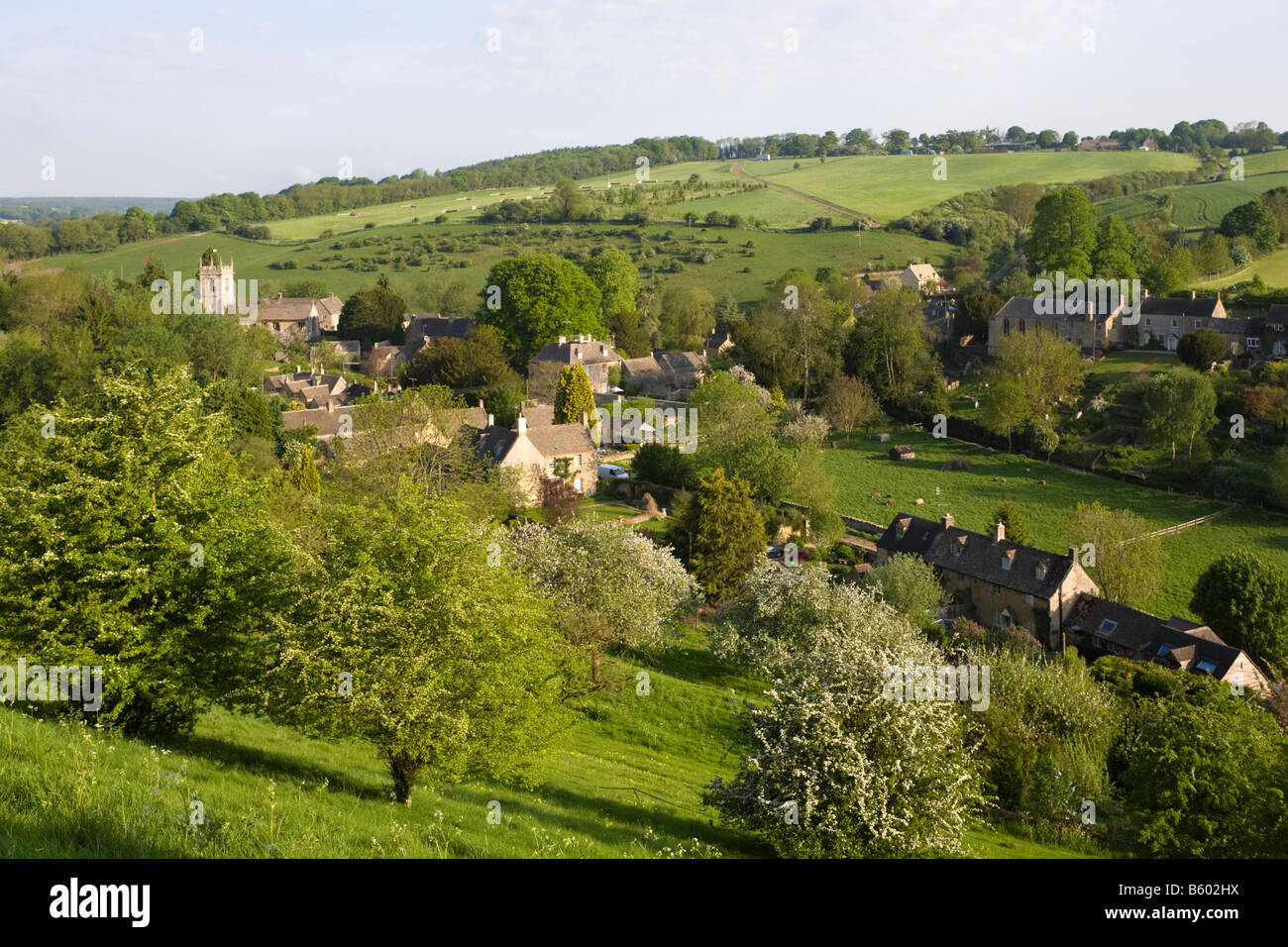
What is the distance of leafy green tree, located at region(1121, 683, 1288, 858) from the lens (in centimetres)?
2092

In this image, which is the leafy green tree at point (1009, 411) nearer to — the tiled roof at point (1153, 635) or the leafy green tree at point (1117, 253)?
the tiled roof at point (1153, 635)

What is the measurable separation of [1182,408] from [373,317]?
7884cm

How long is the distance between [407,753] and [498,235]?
482ft

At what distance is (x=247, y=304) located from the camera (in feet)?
346

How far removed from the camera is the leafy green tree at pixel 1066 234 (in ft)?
297

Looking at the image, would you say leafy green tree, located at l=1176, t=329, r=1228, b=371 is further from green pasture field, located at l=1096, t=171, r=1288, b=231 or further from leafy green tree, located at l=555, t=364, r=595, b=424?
green pasture field, located at l=1096, t=171, r=1288, b=231

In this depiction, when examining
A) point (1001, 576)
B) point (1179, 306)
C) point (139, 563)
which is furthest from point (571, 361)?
point (139, 563)

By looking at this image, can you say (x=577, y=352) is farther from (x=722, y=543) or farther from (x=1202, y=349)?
(x=1202, y=349)

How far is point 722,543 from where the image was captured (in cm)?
4272

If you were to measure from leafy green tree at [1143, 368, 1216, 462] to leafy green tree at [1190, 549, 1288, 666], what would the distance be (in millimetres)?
22341

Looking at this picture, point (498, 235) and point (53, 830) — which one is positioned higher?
point (498, 235)
